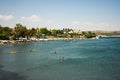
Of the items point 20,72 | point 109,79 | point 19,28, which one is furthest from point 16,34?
point 109,79

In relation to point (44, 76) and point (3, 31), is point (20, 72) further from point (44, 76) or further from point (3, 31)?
point (3, 31)

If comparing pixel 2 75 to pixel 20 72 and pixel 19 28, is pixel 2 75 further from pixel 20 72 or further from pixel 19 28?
pixel 19 28

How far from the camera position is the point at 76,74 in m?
39.8

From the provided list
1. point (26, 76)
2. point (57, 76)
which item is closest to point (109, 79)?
point (57, 76)

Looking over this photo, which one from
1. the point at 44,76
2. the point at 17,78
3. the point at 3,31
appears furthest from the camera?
the point at 3,31

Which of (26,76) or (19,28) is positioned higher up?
(19,28)

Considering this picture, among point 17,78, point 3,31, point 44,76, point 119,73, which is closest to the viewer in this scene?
point 17,78

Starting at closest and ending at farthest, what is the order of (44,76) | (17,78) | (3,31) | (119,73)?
(17,78)
(44,76)
(119,73)
(3,31)

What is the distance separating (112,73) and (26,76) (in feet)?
57.7

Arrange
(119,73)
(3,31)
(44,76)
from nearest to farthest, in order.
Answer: (44,76) → (119,73) → (3,31)

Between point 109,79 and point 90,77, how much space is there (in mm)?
3500

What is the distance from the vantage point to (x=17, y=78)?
3547cm

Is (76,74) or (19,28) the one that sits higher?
(19,28)

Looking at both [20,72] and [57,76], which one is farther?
[20,72]
